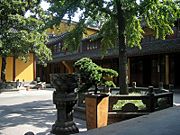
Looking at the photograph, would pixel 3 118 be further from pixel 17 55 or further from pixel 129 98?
pixel 17 55

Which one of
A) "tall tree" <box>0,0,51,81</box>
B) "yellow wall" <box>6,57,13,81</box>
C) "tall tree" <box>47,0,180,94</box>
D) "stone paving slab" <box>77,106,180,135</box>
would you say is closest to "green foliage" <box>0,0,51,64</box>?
"tall tree" <box>0,0,51,81</box>

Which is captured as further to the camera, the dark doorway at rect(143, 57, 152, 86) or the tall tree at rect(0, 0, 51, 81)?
the dark doorway at rect(143, 57, 152, 86)

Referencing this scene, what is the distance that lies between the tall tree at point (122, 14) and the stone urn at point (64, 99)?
6.12m

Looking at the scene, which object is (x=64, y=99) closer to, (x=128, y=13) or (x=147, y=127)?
(x=147, y=127)

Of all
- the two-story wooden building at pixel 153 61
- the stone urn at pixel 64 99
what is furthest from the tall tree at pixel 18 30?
the stone urn at pixel 64 99

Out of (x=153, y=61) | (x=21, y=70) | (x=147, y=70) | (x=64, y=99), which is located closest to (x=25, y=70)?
(x=21, y=70)

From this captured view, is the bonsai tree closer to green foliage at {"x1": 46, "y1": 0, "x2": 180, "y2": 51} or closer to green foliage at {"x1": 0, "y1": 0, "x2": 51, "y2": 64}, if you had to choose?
green foliage at {"x1": 46, "y1": 0, "x2": 180, "y2": 51}

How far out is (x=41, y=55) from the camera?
24812mm

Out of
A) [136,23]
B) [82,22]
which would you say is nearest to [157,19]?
[136,23]

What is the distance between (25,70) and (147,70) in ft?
43.6

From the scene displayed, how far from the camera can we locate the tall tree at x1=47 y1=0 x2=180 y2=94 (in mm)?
11562

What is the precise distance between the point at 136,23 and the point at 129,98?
18.7 ft

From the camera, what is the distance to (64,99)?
223 inches

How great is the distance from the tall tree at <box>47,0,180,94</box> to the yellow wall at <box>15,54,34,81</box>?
18091 millimetres
